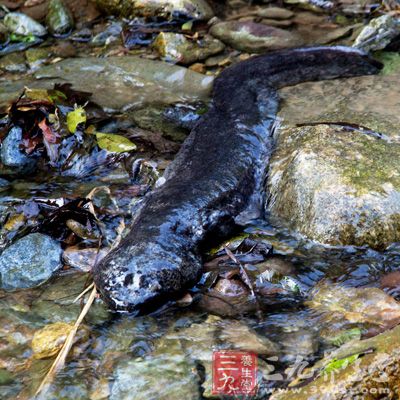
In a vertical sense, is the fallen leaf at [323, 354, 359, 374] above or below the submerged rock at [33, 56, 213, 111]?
above

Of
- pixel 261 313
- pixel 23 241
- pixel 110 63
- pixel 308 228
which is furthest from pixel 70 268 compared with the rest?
pixel 110 63

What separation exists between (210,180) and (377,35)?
330 centimetres

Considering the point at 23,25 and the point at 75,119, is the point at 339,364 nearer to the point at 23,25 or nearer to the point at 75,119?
the point at 75,119

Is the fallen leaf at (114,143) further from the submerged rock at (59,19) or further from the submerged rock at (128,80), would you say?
the submerged rock at (59,19)

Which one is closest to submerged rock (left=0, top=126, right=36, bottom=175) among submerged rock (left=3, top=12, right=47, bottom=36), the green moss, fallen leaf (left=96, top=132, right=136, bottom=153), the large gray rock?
fallen leaf (left=96, top=132, right=136, bottom=153)

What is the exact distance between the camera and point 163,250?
3467mm

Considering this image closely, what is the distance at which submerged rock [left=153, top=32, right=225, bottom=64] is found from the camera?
6496 mm

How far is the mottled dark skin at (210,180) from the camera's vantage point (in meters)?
3.30

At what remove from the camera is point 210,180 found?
408 cm

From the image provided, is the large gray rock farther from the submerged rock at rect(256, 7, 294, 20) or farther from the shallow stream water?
the submerged rock at rect(256, 7, 294, 20)

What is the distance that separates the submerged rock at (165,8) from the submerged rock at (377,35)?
7.04 feet

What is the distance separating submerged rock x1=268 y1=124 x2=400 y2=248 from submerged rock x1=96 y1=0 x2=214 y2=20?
369cm

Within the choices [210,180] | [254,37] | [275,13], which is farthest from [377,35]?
[210,180]

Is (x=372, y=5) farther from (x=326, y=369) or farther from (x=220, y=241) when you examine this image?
(x=326, y=369)
